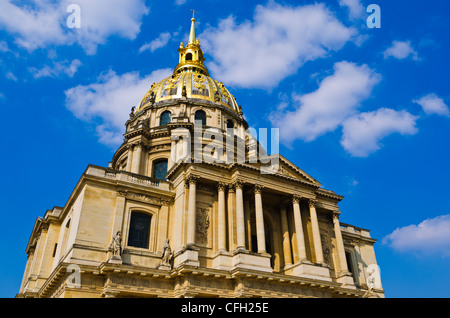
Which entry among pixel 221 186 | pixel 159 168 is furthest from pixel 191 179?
pixel 159 168

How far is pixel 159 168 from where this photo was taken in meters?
41.4

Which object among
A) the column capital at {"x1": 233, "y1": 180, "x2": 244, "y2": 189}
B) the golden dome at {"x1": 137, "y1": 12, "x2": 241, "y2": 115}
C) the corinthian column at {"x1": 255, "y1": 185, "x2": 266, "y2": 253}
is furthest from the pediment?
the golden dome at {"x1": 137, "y1": 12, "x2": 241, "y2": 115}

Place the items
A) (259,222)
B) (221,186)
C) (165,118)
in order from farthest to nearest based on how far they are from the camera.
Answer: (165,118) < (221,186) < (259,222)

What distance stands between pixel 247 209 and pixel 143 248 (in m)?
7.92

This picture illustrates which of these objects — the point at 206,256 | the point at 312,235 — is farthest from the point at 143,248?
the point at 312,235

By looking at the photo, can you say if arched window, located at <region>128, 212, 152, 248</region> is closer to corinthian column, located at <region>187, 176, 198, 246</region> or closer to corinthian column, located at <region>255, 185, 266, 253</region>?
corinthian column, located at <region>187, 176, 198, 246</region>

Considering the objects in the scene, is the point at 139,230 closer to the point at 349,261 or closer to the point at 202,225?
the point at 202,225

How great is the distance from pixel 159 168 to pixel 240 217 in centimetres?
1716

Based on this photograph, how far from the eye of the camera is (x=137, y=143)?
1640 inches

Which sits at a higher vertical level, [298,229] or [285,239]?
[298,229]

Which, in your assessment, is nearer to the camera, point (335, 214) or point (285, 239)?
point (285, 239)

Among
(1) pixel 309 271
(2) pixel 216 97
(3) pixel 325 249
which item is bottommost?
(1) pixel 309 271

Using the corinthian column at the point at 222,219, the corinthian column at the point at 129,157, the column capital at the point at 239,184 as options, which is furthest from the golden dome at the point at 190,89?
the corinthian column at the point at 222,219

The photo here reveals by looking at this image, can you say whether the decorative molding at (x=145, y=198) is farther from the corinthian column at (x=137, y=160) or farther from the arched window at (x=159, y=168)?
the arched window at (x=159, y=168)
